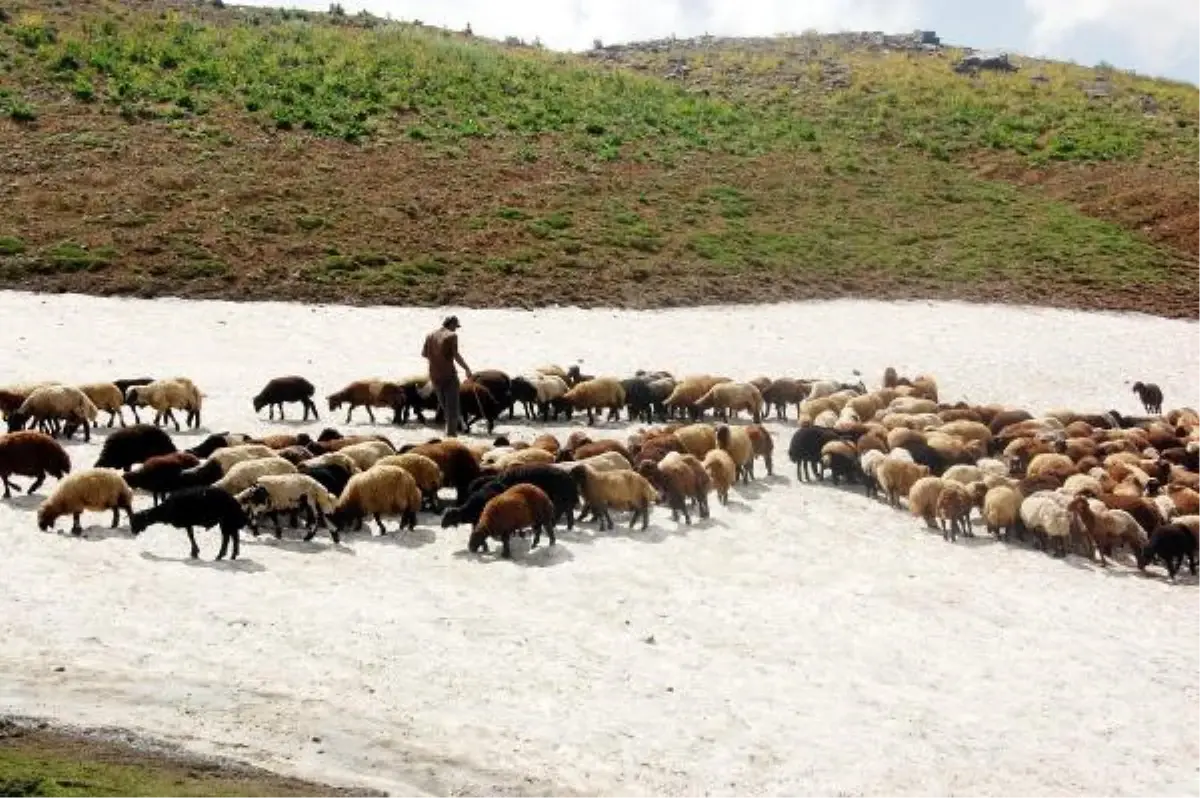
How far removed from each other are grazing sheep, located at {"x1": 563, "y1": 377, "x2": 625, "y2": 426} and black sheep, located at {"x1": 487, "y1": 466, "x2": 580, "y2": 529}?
23.5 feet

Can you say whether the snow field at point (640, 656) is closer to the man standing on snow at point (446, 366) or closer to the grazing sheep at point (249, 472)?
the grazing sheep at point (249, 472)

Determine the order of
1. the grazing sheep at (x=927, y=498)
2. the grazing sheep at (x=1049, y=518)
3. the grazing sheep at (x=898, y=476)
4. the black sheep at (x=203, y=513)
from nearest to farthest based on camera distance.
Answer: the black sheep at (x=203, y=513) → the grazing sheep at (x=1049, y=518) → the grazing sheep at (x=927, y=498) → the grazing sheep at (x=898, y=476)

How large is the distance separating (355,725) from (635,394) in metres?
14.4

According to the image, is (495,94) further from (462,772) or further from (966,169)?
(462,772)

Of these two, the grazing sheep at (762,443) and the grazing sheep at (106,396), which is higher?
the grazing sheep at (106,396)

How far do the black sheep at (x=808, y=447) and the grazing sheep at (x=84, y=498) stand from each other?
32.9 feet

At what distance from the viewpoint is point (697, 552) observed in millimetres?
15703

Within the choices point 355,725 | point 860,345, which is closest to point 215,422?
point 355,725

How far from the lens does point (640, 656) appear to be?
11938 mm

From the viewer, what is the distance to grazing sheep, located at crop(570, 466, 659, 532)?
1648 cm

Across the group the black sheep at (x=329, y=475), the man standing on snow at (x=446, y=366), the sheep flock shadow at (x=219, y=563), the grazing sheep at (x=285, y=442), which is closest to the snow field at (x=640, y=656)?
the sheep flock shadow at (x=219, y=563)

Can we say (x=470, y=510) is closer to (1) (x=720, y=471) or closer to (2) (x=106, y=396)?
(1) (x=720, y=471)

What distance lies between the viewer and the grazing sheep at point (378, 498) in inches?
603

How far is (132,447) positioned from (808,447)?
986 centimetres
